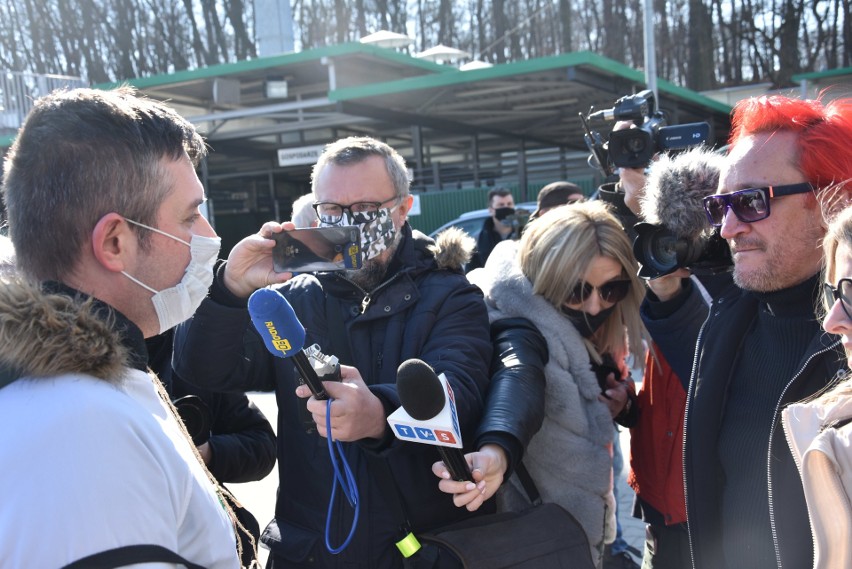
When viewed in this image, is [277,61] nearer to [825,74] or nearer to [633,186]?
[633,186]

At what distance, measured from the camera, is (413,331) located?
7.75 ft

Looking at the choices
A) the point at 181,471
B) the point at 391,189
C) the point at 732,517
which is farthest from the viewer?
the point at 391,189

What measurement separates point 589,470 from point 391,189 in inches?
45.3

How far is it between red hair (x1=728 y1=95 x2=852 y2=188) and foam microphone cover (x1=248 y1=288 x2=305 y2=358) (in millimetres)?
1413

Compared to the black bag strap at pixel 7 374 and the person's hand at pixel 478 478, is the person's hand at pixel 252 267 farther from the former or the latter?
the black bag strap at pixel 7 374

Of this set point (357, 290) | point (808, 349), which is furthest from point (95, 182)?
point (808, 349)

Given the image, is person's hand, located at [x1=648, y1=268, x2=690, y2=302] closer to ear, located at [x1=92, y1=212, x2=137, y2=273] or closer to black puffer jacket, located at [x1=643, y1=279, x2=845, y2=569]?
black puffer jacket, located at [x1=643, y1=279, x2=845, y2=569]

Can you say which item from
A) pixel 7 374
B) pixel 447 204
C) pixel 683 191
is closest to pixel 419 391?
pixel 7 374

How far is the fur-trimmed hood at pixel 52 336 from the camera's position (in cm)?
124

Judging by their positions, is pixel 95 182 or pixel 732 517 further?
pixel 732 517

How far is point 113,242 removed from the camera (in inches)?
57.0

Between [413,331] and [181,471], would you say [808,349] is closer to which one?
[413,331]

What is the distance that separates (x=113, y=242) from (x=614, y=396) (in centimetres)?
201

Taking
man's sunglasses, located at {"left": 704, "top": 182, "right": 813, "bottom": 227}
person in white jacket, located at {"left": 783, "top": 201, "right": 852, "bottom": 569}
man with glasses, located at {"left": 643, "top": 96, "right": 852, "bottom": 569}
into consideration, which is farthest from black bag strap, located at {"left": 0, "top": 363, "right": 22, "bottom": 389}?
man's sunglasses, located at {"left": 704, "top": 182, "right": 813, "bottom": 227}
